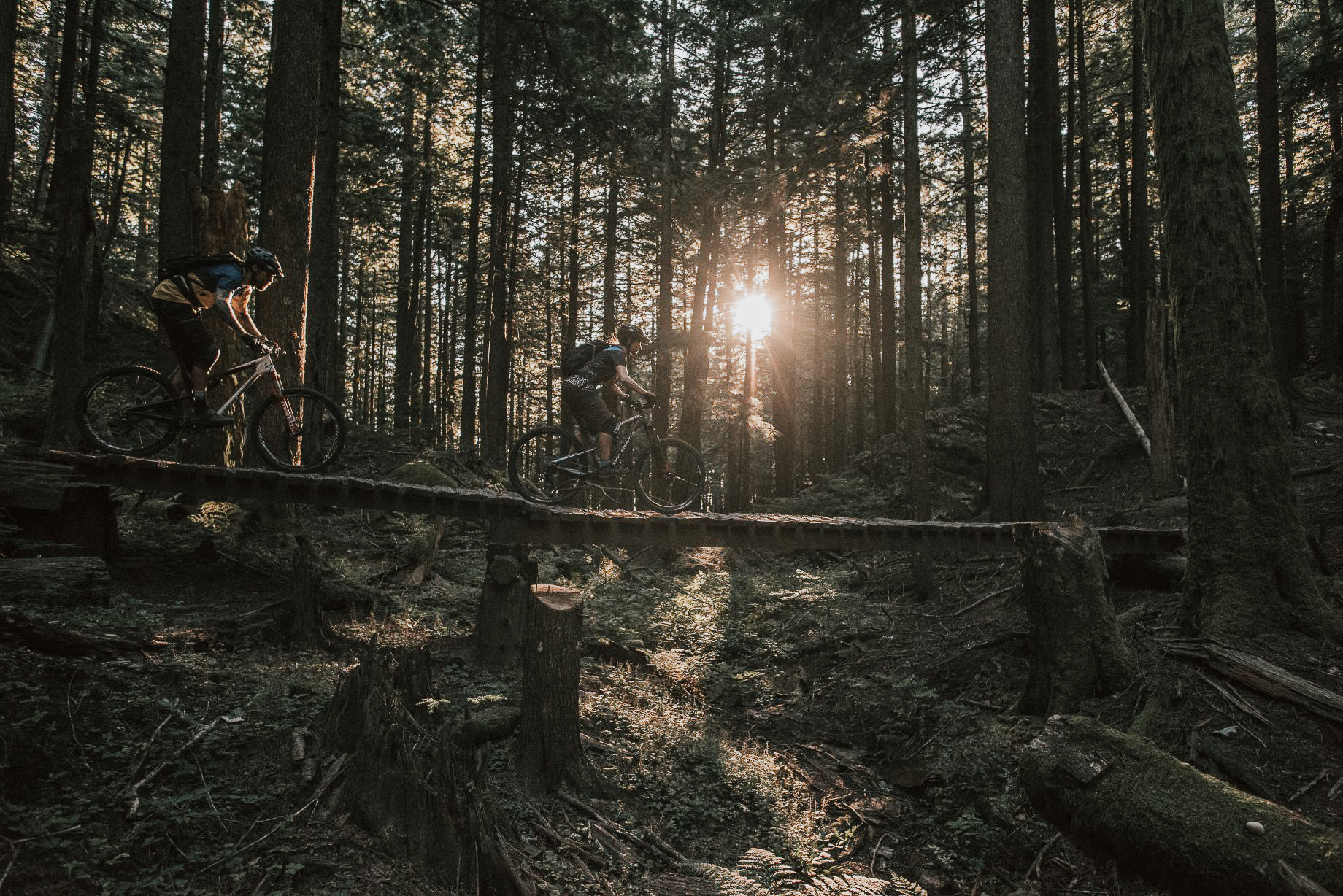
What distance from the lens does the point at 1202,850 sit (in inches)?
140

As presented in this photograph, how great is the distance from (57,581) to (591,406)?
18.0 feet

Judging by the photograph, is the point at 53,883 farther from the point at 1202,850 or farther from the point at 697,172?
the point at 697,172

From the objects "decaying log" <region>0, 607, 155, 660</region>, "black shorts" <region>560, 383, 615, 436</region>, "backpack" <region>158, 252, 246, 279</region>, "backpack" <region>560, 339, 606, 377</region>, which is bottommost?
"decaying log" <region>0, 607, 155, 660</region>

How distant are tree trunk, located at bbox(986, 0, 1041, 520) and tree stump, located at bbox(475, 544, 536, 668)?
6.94m

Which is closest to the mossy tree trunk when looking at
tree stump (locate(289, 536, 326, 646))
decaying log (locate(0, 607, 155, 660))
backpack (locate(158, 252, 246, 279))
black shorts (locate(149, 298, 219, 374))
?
tree stump (locate(289, 536, 326, 646))

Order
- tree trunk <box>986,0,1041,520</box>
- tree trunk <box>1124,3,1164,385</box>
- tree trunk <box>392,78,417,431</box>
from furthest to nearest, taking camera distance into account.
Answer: tree trunk <box>392,78,417,431</box>, tree trunk <box>1124,3,1164,385</box>, tree trunk <box>986,0,1041,520</box>

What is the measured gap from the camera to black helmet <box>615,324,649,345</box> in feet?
30.7

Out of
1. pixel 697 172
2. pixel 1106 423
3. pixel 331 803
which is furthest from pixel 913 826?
pixel 697 172

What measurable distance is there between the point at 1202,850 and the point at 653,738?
3695 mm

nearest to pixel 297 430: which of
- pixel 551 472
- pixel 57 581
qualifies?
pixel 57 581

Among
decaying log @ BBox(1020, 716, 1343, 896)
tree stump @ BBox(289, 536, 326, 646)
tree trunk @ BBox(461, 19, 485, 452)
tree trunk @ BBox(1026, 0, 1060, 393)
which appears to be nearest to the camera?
decaying log @ BBox(1020, 716, 1343, 896)

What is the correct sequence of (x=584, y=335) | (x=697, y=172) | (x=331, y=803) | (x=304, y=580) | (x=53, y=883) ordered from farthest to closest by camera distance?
(x=584, y=335)
(x=697, y=172)
(x=304, y=580)
(x=331, y=803)
(x=53, y=883)

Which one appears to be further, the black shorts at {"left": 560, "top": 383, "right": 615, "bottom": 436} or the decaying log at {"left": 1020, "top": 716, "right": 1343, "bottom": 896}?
the black shorts at {"left": 560, "top": 383, "right": 615, "bottom": 436}

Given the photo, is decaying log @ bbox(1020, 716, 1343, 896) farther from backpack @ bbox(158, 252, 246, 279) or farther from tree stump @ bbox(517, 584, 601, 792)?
backpack @ bbox(158, 252, 246, 279)
